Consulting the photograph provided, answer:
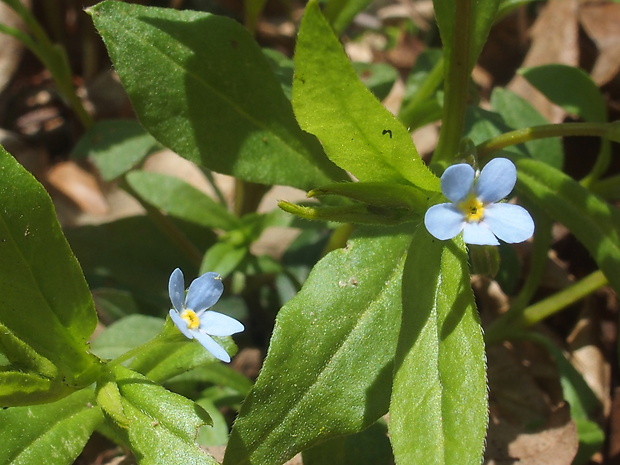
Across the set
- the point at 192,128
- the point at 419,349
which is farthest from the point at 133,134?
the point at 419,349

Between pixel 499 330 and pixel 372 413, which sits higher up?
pixel 372 413

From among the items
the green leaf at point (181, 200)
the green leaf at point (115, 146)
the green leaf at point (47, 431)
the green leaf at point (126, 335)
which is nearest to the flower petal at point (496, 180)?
the green leaf at point (47, 431)

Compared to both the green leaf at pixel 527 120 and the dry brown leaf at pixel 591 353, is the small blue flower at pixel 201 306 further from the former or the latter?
the dry brown leaf at pixel 591 353

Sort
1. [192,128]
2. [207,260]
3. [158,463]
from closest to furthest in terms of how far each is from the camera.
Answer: [158,463], [192,128], [207,260]

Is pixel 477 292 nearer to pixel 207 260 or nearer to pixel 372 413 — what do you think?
pixel 207 260

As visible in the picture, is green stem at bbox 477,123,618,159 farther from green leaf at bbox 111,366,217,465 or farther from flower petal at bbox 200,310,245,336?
green leaf at bbox 111,366,217,465
